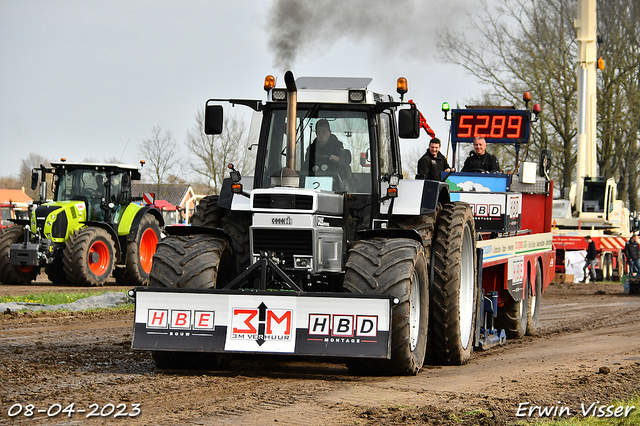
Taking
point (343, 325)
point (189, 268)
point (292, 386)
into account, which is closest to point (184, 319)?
point (189, 268)

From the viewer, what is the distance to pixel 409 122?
7.97 meters

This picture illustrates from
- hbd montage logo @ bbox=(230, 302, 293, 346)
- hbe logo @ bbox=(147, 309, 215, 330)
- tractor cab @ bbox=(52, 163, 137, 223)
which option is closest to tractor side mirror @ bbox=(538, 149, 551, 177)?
hbd montage logo @ bbox=(230, 302, 293, 346)

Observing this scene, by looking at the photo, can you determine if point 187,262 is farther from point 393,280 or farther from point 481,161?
point 481,161

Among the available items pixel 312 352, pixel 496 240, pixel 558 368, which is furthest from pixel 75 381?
pixel 496 240

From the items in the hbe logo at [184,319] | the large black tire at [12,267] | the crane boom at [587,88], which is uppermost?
the crane boom at [587,88]

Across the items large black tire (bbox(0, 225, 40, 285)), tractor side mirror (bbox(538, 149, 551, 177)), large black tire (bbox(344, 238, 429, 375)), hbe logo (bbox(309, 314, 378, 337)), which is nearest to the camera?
hbe logo (bbox(309, 314, 378, 337))

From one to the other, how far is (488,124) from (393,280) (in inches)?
337

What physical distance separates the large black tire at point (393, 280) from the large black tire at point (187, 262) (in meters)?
1.21

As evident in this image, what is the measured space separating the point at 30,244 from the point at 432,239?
12840mm

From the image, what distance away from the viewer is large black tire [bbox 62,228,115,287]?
18.9 metres

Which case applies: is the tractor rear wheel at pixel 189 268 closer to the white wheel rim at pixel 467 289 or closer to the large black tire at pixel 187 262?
the large black tire at pixel 187 262

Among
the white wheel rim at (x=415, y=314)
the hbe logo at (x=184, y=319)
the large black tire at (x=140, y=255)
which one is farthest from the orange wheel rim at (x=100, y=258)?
the white wheel rim at (x=415, y=314)

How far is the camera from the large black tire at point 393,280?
7105 millimetres

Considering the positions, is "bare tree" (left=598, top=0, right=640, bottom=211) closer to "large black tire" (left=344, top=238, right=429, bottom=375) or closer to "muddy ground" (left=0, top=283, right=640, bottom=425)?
"muddy ground" (left=0, top=283, right=640, bottom=425)
